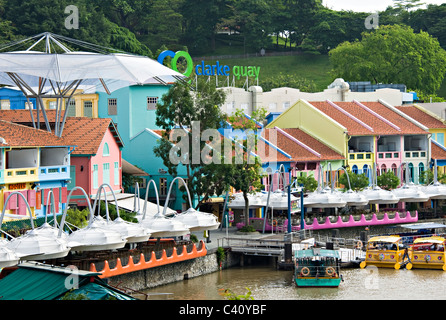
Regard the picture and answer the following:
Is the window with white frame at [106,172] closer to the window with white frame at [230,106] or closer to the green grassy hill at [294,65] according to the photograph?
the window with white frame at [230,106]

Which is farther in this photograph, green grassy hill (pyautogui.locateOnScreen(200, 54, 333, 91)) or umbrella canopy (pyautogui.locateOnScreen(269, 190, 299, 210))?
green grassy hill (pyautogui.locateOnScreen(200, 54, 333, 91))

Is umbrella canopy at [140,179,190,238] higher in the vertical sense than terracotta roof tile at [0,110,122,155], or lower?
lower

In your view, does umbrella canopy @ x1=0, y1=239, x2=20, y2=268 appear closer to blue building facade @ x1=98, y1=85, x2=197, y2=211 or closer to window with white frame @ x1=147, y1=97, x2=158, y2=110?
blue building facade @ x1=98, y1=85, x2=197, y2=211

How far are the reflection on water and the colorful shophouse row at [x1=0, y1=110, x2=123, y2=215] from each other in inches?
393

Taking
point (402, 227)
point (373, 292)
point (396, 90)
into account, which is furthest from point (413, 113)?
point (373, 292)

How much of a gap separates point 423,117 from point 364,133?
1195cm

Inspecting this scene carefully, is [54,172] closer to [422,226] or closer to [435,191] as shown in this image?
[422,226]

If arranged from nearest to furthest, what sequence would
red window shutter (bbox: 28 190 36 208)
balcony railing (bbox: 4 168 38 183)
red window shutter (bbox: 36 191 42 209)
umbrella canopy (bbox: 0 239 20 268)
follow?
umbrella canopy (bbox: 0 239 20 268)
balcony railing (bbox: 4 168 38 183)
red window shutter (bbox: 28 190 36 208)
red window shutter (bbox: 36 191 42 209)

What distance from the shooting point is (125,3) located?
131375mm

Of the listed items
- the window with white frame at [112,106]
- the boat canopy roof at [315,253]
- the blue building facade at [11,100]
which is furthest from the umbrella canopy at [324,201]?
the blue building facade at [11,100]

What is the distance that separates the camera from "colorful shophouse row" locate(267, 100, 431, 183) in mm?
76875

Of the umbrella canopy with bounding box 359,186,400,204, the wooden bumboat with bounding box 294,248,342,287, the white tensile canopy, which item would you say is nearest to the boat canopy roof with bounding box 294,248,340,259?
the wooden bumboat with bounding box 294,248,342,287

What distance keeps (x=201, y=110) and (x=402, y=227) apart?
18.3 meters

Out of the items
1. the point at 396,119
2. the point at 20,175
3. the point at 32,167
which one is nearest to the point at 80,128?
the point at 32,167
